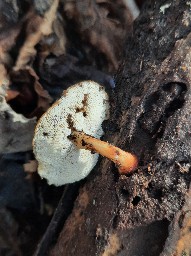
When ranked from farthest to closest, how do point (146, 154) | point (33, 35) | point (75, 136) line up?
point (33, 35) < point (75, 136) < point (146, 154)

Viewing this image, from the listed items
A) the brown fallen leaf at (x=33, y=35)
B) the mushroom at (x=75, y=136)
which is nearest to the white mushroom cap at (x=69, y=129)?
the mushroom at (x=75, y=136)

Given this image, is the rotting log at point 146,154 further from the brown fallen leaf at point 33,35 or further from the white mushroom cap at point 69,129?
the brown fallen leaf at point 33,35

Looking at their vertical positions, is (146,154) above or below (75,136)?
above

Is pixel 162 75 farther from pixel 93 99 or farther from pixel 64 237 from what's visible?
pixel 64 237

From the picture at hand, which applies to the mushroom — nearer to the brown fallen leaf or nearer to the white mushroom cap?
the white mushroom cap

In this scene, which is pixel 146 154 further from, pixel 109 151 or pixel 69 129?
pixel 69 129

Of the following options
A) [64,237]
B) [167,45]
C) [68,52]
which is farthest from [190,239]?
[68,52]

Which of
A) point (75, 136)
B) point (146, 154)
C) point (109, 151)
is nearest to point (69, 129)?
point (75, 136)
